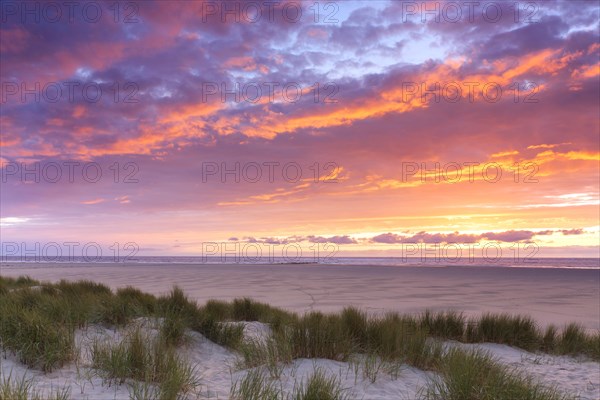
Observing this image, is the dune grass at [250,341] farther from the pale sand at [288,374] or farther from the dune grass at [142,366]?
the pale sand at [288,374]

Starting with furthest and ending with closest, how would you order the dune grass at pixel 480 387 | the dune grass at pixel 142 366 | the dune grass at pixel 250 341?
the dune grass at pixel 250 341, the dune grass at pixel 142 366, the dune grass at pixel 480 387

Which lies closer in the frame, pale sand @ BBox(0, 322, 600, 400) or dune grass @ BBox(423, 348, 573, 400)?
dune grass @ BBox(423, 348, 573, 400)

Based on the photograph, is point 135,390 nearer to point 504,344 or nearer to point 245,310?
point 245,310

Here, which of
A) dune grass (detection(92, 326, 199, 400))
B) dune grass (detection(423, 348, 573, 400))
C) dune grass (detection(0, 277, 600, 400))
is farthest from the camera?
dune grass (detection(0, 277, 600, 400))

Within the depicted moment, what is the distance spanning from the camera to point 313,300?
63.0ft

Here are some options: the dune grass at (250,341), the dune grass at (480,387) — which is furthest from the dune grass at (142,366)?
the dune grass at (480,387)

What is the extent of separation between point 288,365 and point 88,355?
2970 mm

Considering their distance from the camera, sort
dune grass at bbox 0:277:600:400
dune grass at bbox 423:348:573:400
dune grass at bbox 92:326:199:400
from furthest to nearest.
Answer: dune grass at bbox 0:277:600:400 → dune grass at bbox 92:326:199:400 → dune grass at bbox 423:348:573:400

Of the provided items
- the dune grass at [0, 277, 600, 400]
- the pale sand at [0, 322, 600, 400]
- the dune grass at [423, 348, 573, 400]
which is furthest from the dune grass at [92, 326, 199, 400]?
the dune grass at [423, 348, 573, 400]

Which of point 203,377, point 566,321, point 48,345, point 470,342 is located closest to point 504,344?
point 470,342

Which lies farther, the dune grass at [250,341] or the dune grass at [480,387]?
the dune grass at [250,341]

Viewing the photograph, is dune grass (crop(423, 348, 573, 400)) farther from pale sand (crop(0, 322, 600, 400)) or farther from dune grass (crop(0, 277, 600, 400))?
pale sand (crop(0, 322, 600, 400))

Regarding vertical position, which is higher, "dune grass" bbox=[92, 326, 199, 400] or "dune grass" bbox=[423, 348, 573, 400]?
"dune grass" bbox=[92, 326, 199, 400]

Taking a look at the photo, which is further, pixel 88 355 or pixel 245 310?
pixel 245 310
